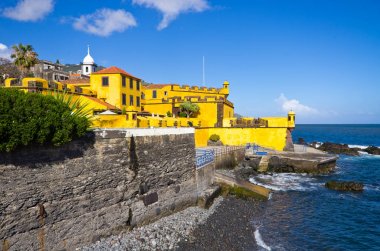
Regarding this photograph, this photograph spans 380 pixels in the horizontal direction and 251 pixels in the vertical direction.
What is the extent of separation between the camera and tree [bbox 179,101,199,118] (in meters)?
40.8

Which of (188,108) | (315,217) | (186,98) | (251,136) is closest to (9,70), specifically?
(186,98)

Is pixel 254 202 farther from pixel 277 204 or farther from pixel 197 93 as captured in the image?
pixel 197 93

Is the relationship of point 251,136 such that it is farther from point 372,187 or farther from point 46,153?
point 46,153

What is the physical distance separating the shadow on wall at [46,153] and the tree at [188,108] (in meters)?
29.5

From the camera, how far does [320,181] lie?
29.5 meters

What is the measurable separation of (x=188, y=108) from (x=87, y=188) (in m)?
30.0

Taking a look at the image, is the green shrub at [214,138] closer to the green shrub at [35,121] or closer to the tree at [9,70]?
the tree at [9,70]

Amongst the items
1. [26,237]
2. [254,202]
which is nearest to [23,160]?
[26,237]

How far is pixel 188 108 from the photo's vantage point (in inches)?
1609

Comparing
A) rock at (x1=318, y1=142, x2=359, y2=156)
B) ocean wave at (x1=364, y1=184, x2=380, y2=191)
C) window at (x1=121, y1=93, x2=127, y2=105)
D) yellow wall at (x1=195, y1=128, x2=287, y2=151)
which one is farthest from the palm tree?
rock at (x1=318, y1=142, x2=359, y2=156)

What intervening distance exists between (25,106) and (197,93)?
39692 millimetres

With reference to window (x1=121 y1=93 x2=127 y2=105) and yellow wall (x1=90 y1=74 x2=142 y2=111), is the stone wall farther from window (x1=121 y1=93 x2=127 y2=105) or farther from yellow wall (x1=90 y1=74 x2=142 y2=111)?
window (x1=121 y1=93 x2=127 y2=105)

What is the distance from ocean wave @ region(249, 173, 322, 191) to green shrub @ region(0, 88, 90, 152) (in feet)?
64.4

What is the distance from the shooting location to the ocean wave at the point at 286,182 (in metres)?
26.4
